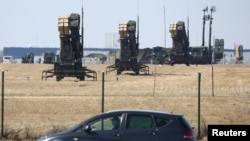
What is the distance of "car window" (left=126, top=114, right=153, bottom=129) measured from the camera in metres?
12.6

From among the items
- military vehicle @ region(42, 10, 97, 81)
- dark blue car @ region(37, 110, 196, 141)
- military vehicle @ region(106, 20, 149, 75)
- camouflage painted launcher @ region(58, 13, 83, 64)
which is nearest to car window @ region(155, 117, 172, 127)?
dark blue car @ region(37, 110, 196, 141)

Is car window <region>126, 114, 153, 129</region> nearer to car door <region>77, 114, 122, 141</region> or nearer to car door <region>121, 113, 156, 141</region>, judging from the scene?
car door <region>121, 113, 156, 141</region>

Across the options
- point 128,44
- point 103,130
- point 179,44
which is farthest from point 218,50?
point 103,130

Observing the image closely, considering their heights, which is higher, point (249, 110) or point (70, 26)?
point (70, 26)

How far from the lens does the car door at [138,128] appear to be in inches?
492

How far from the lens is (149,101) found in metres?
25.6

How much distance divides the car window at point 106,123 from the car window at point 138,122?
0.24 metres

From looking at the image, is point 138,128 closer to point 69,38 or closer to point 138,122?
point 138,122

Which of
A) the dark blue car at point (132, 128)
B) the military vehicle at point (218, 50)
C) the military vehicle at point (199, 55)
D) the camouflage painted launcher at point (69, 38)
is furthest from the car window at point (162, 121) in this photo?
the military vehicle at point (218, 50)

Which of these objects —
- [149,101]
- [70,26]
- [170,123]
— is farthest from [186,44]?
[170,123]

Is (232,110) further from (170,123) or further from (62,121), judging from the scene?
(170,123)

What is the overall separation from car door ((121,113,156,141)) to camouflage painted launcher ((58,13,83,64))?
41019mm

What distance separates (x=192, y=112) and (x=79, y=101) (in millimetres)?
4950

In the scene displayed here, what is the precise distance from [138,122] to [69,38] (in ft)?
136
